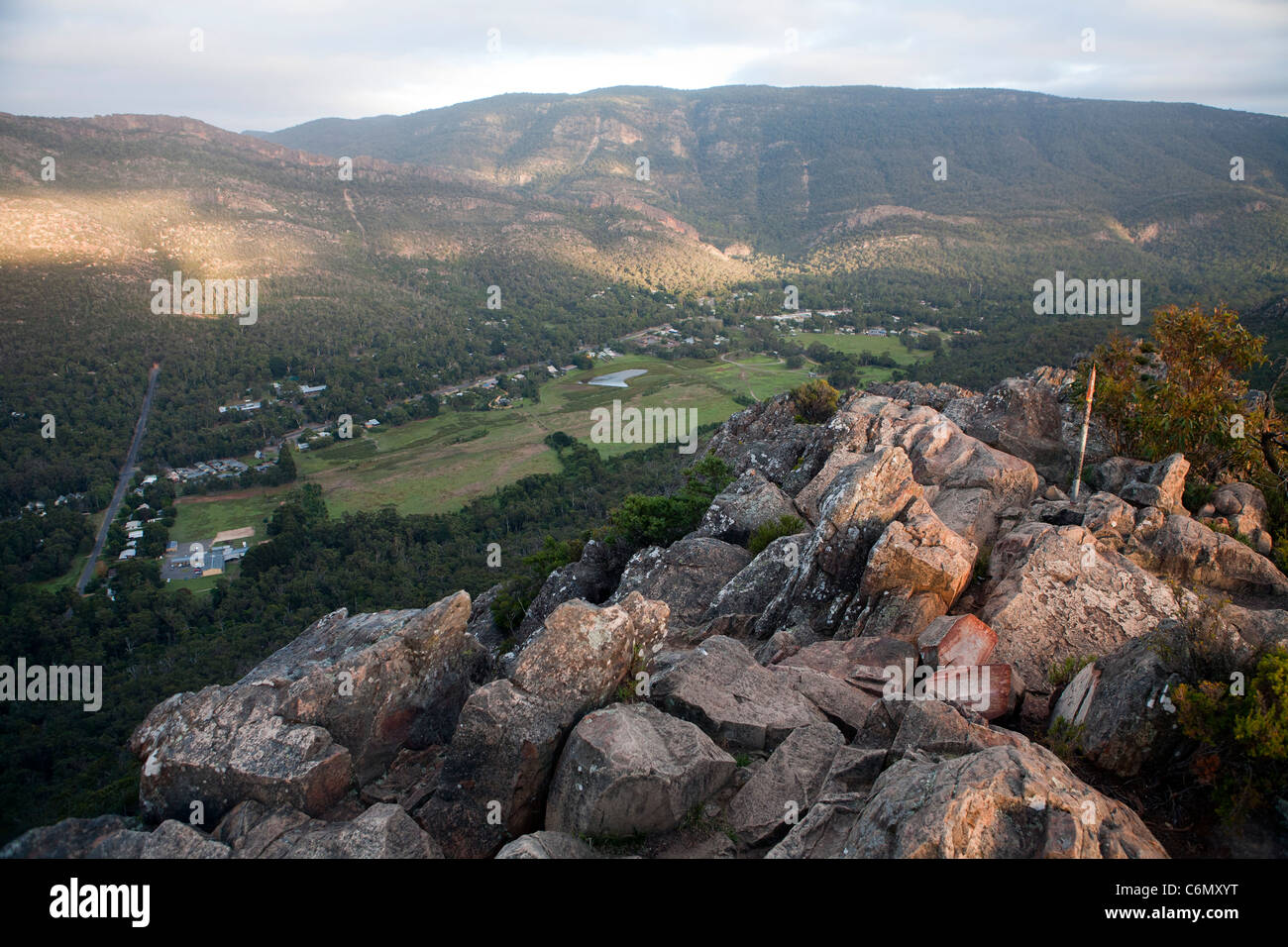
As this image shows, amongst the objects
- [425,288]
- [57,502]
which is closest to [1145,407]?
[57,502]

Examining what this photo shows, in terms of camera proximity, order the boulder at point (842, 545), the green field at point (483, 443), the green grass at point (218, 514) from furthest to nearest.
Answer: the green field at point (483, 443), the green grass at point (218, 514), the boulder at point (842, 545)

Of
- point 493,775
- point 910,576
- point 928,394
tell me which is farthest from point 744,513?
point 928,394

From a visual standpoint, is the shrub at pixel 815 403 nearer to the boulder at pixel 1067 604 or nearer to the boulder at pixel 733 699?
the boulder at pixel 1067 604

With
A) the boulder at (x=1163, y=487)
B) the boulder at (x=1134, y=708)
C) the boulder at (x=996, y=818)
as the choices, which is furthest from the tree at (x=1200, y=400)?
the boulder at (x=996, y=818)

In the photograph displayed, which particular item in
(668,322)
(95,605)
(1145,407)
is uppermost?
(668,322)

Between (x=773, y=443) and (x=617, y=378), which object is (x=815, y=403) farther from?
(x=617, y=378)

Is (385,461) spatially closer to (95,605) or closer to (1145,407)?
(95,605)
